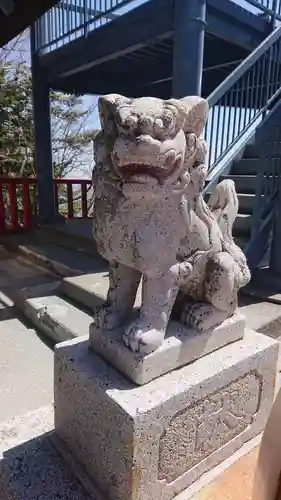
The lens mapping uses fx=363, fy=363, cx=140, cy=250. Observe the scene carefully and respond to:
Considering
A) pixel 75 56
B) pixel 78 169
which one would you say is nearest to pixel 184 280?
pixel 75 56

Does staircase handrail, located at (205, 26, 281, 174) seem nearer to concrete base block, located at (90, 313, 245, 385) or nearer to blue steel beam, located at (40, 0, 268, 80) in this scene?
blue steel beam, located at (40, 0, 268, 80)

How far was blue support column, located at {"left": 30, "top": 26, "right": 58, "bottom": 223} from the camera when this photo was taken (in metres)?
4.82

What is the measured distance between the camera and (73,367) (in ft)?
4.20

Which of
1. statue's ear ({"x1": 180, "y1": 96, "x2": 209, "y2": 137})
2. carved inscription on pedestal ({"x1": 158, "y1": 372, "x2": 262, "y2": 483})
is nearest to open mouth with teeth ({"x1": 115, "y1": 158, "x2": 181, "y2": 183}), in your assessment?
statue's ear ({"x1": 180, "y1": 96, "x2": 209, "y2": 137})

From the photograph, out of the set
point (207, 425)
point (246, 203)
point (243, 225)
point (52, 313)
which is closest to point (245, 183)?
point (246, 203)

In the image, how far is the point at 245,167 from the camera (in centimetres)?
355

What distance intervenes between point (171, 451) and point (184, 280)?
0.56m

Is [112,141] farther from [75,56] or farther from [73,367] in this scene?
[75,56]

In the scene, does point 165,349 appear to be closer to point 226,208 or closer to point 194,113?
point 226,208

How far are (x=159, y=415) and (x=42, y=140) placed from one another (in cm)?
473

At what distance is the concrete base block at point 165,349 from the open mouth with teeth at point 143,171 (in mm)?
540

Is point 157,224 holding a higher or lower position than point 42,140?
lower

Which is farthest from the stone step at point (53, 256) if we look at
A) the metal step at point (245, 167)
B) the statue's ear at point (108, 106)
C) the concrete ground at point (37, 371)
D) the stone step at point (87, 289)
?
the statue's ear at point (108, 106)

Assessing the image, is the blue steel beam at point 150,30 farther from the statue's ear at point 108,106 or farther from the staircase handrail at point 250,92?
A: the statue's ear at point 108,106
